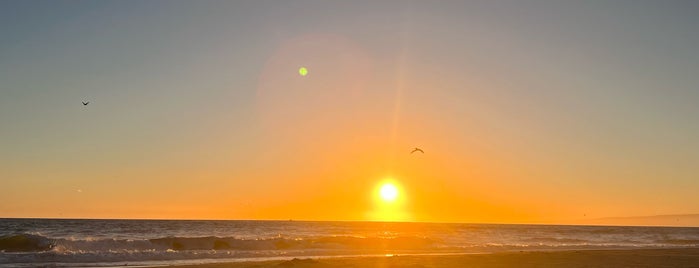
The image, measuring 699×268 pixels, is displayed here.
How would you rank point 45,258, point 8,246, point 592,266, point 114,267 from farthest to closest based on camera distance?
1. point 8,246
2. point 45,258
3. point 114,267
4. point 592,266

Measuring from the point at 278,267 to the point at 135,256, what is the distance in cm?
1711

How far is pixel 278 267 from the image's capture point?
81.2ft

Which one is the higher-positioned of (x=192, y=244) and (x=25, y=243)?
(x=25, y=243)

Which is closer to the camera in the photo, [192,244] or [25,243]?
[25,243]

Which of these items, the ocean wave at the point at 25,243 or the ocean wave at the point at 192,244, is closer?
the ocean wave at the point at 25,243

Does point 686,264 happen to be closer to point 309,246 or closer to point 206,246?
point 309,246

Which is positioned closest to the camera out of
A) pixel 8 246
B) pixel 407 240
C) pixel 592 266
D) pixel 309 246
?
pixel 592 266

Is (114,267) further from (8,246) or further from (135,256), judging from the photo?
(8,246)

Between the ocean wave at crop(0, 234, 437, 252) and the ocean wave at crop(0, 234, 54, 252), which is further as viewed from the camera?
the ocean wave at crop(0, 234, 437, 252)

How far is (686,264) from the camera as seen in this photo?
28.5m

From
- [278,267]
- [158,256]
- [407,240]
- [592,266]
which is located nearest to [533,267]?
[592,266]

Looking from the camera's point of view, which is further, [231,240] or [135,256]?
[231,240]

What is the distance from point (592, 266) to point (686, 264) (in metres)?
5.79

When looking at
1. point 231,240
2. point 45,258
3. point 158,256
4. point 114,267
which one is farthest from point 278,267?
point 231,240
